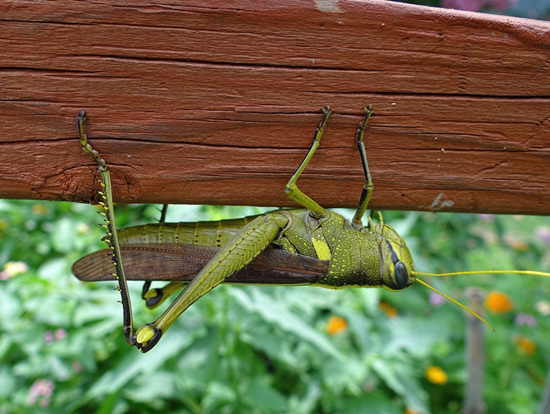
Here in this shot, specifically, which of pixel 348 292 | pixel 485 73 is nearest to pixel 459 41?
pixel 485 73

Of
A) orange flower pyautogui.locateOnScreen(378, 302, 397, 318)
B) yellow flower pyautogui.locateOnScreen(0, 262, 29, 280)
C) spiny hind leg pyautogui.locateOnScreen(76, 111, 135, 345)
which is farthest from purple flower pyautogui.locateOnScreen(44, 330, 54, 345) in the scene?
orange flower pyautogui.locateOnScreen(378, 302, 397, 318)

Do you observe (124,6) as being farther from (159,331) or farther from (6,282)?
(6,282)

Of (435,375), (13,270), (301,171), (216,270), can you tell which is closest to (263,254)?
(216,270)

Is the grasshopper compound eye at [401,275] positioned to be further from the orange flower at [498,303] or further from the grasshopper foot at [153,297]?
the orange flower at [498,303]

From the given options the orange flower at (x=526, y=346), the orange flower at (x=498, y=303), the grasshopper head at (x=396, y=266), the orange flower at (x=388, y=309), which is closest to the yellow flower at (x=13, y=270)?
the grasshopper head at (x=396, y=266)

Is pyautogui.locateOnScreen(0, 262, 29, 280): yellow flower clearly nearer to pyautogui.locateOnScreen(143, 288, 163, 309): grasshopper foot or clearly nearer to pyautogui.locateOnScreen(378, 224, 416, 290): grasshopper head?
pyautogui.locateOnScreen(143, 288, 163, 309): grasshopper foot

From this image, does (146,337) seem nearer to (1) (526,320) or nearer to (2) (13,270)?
(2) (13,270)

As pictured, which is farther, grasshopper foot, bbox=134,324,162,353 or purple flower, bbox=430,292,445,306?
purple flower, bbox=430,292,445,306
